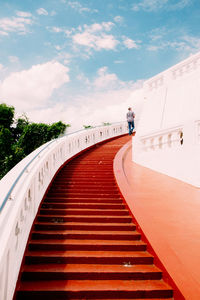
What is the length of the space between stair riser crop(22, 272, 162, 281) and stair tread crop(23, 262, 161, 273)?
0.04m

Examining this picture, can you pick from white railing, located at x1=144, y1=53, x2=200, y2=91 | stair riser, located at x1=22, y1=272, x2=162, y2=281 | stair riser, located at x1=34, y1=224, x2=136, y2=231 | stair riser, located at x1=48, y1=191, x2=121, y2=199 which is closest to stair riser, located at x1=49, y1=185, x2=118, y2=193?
stair riser, located at x1=48, y1=191, x2=121, y2=199

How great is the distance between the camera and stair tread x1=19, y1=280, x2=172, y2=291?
3105mm

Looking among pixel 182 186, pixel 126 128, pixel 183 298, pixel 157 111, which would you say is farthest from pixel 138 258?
pixel 126 128

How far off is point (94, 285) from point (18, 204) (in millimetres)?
1608

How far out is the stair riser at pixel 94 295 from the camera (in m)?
3.01

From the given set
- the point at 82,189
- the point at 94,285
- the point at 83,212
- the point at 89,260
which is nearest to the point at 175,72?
the point at 82,189

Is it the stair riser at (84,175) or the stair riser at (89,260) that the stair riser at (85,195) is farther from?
the stair riser at (89,260)

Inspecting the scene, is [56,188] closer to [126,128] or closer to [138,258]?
[138,258]

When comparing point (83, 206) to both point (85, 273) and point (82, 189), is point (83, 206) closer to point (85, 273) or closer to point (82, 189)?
point (82, 189)

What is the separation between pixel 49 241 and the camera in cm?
408

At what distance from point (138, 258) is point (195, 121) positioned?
420 cm

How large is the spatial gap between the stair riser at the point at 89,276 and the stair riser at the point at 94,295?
0.29m

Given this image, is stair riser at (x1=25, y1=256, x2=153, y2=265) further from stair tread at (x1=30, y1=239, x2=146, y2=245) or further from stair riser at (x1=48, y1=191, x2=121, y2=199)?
stair riser at (x1=48, y1=191, x2=121, y2=199)

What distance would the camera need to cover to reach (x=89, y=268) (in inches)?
138
